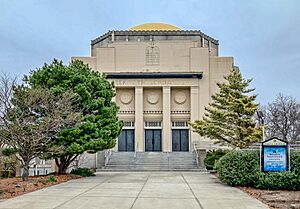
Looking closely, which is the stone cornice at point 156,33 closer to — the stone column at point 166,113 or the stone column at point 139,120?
the stone column at point 139,120

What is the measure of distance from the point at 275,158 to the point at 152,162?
1914 cm

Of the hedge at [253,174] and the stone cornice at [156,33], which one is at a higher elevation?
the stone cornice at [156,33]

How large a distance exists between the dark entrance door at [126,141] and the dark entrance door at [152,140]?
1567mm

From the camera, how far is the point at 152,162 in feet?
110

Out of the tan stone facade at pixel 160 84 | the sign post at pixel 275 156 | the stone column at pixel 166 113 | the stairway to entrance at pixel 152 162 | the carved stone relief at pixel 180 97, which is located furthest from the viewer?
the carved stone relief at pixel 180 97

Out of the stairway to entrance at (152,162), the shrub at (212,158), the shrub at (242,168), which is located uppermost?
the shrub at (242,168)

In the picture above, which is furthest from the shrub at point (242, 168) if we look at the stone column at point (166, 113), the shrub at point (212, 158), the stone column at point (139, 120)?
the stone column at point (139, 120)

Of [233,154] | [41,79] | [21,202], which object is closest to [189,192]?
[233,154]

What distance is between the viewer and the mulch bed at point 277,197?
1086 centimetres

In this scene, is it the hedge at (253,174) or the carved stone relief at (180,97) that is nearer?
the hedge at (253,174)

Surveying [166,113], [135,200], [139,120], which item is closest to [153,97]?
[166,113]

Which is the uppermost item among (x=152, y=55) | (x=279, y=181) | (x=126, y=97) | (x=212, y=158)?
(x=152, y=55)

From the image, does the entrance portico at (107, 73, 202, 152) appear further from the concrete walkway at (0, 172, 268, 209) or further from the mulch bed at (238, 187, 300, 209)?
the concrete walkway at (0, 172, 268, 209)

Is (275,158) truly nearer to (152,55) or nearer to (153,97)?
(153,97)
